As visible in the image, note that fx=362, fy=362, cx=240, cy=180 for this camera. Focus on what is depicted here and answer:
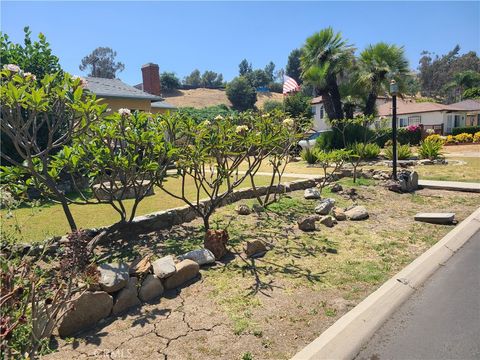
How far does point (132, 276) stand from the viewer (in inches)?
153

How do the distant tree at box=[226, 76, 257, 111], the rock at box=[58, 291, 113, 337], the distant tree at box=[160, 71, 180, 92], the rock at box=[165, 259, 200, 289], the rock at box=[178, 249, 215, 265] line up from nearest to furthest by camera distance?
the rock at box=[58, 291, 113, 337], the rock at box=[165, 259, 200, 289], the rock at box=[178, 249, 215, 265], the distant tree at box=[226, 76, 257, 111], the distant tree at box=[160, 71, 180, 92]

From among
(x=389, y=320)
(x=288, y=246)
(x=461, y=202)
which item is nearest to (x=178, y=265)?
(x=288, y=246)

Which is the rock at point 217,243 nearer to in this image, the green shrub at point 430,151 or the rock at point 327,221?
the rock at point 327,221

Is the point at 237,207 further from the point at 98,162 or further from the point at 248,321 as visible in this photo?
the point at 248,321

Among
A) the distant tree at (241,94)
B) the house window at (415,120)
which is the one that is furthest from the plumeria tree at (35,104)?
the distant tree at (241,94)

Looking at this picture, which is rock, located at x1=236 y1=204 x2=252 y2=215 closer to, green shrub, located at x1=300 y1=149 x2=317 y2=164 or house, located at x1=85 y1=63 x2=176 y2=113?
green shrub, located at x1=300 y1=149 x2=317 y2=164

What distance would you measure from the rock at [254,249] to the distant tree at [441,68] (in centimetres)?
8090

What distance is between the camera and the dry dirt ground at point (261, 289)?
2.99 metres

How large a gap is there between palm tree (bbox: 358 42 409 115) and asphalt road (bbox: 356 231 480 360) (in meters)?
17.5

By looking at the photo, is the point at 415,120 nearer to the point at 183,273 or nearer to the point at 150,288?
the point at 183,273

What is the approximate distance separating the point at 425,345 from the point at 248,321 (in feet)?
4.94

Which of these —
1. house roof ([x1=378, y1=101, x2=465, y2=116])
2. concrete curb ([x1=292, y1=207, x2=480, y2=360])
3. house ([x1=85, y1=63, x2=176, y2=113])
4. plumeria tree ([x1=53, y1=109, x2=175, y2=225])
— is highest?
house ([x1=85, y1=63, x2=176, y2=113])

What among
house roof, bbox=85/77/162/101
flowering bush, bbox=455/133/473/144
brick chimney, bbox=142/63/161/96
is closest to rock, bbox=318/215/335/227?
house roof, bbox=85/77/162/101

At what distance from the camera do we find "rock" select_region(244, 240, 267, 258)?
5008 millimetres
